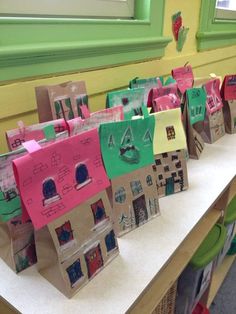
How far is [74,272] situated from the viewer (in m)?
0.57

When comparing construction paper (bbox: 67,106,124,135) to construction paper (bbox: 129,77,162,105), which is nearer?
construction paper (bbox: 67,106,124,135)

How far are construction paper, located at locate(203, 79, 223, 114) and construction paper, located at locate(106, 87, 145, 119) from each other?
0.36 m

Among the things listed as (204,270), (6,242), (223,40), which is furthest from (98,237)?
(223,40)

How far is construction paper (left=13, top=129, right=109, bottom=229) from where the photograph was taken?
0.51 m

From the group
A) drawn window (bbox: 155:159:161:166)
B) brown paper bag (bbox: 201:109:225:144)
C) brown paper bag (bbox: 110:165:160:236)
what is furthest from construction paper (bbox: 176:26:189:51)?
brown paper bag (bbox: 110:165:160:236)

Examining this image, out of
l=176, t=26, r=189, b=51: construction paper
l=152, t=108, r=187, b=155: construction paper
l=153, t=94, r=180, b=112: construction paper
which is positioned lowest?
l=152, t=108, r=187, b=155: construction paper

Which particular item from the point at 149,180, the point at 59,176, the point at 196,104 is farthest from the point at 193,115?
the point at 59,176

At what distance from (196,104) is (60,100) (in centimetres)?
52

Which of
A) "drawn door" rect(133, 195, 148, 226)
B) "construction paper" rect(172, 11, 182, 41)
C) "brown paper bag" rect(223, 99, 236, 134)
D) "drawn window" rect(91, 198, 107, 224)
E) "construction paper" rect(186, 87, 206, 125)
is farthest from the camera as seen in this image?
"construction paper" rect(172, 11, 182, 41)

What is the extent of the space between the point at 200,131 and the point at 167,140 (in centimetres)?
44

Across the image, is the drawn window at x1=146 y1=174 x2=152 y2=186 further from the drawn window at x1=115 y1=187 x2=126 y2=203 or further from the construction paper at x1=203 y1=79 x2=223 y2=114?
the construction paper at x1=203 y1=79 x2=223 y2=114

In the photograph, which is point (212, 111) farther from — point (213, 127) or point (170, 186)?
point (170, 186)

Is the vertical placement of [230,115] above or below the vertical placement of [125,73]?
below

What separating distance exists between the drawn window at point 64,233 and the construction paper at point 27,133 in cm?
19
